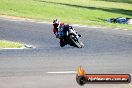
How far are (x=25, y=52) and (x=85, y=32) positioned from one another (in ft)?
44.3

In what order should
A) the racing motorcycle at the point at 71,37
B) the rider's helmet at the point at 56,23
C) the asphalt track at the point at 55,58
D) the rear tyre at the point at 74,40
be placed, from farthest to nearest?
the rider's helmet at the point at 56,23 < the rear tyre at the point at 74,40 < the racing motorcycle at the point at 71,37 < the asphalt track at the point at 55,58

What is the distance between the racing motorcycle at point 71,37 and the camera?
2421 cm

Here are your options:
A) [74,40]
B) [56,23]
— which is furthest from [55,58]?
[56,23]

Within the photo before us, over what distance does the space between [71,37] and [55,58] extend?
470 cm

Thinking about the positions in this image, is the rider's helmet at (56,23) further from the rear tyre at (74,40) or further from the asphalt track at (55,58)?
the rear tyre at (74,40)

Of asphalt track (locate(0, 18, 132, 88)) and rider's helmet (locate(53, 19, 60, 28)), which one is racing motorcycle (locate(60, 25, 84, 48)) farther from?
rider's helmet (locate(53, 19, 60, 28))

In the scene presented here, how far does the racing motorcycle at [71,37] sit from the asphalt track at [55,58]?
1.38 ft

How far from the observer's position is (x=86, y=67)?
18.1 m

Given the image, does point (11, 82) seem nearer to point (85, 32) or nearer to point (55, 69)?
point (55, 69)

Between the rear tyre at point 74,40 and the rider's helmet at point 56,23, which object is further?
the rider's helmet at point 56,23

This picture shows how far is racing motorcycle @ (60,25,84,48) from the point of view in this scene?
24.2 m

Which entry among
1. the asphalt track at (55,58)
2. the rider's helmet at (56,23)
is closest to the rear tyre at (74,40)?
the asphalt track at (55,58)

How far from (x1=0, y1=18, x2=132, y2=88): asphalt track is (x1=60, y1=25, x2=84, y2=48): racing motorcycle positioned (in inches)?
16.5

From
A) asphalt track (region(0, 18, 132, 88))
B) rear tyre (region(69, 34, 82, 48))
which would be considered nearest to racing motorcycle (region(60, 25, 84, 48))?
rear tyre (region(69, 34, 82, 48))
